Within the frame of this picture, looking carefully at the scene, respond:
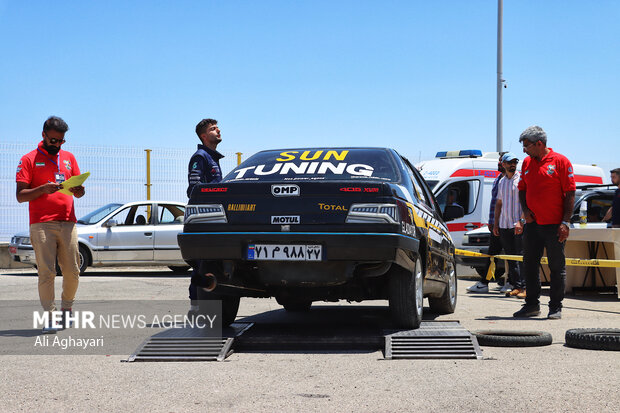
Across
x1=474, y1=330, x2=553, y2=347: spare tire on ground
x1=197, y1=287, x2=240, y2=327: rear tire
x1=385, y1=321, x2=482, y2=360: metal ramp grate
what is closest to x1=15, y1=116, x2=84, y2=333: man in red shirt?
x1=197, y1=287, x2=240, y2=327: rear tire

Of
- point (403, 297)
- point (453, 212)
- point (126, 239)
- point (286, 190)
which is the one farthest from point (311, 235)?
point (126, 239)

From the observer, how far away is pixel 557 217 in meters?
8.00

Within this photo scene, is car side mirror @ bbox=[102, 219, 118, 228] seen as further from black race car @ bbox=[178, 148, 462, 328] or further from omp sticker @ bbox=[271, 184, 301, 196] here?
omp sticker @ bbox=[271, 184, 301, 196]

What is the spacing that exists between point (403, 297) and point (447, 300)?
2508 mm

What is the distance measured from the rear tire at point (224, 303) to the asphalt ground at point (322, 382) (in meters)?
0.92

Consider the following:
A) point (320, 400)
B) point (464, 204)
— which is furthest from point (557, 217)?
point (464, 204)

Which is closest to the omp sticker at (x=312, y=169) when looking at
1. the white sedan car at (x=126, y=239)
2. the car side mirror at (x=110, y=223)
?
the white sedan car at (x=126, y=239)

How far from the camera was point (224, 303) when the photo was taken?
259 inches

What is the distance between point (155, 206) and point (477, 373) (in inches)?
484

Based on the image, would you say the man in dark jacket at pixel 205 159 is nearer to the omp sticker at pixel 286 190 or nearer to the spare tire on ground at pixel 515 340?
the omp sticker at pixel 286 190

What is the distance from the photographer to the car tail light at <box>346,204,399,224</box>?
569 cm

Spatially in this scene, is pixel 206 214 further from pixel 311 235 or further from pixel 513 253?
pixel 513 253

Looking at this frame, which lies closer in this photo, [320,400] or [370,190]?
[320,400]

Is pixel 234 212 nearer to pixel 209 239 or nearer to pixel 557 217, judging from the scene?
pixel 209 239
